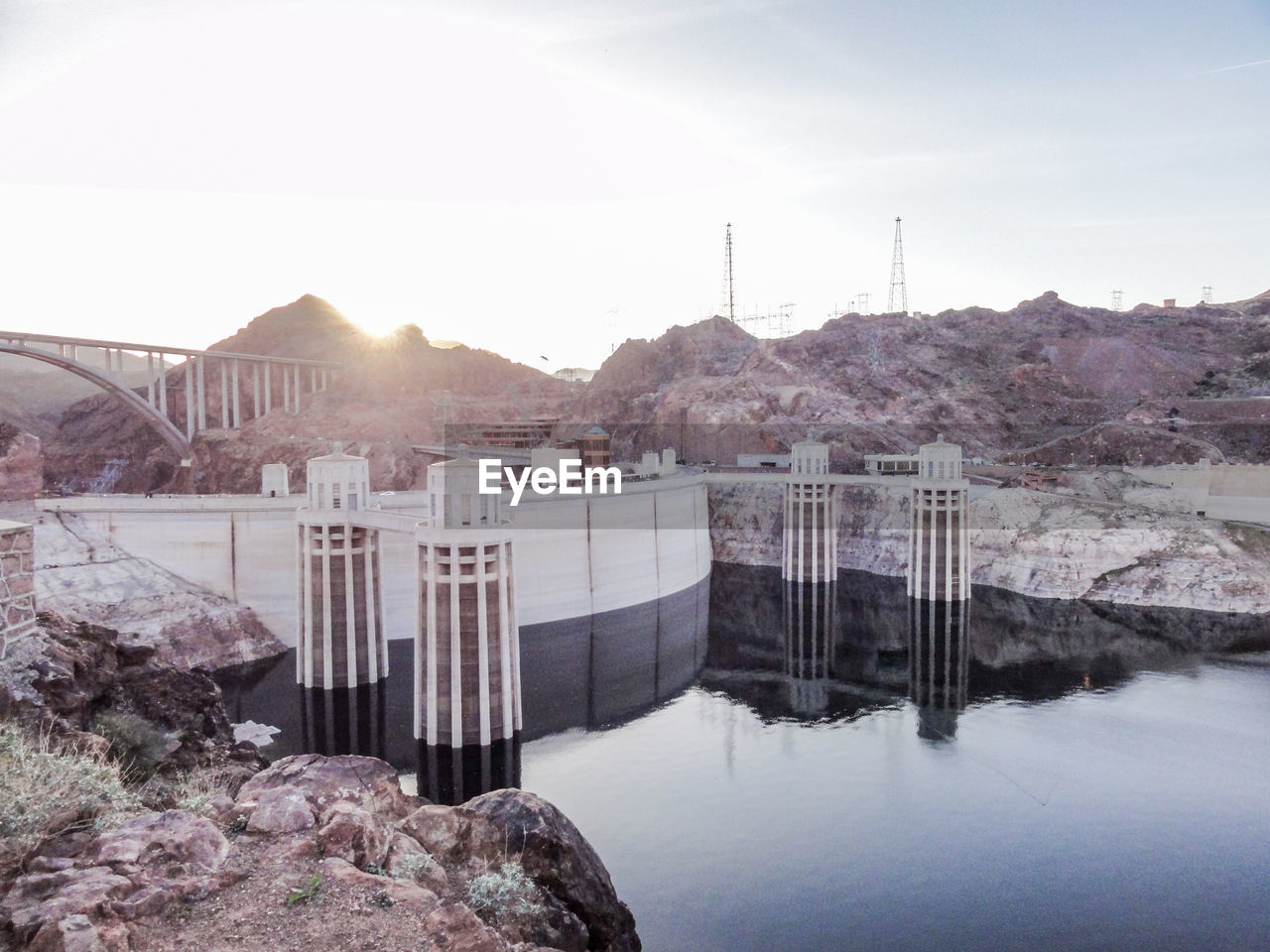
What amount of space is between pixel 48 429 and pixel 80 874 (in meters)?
123

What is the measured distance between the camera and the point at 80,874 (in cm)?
1238

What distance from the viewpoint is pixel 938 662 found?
47.3 meters

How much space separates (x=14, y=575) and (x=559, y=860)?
1240 centimetres

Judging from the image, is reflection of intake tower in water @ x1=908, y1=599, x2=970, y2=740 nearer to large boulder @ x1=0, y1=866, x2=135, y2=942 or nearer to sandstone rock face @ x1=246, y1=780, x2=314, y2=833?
sandstone rock face @ x1=246, y1=780, x2=314, y2=833

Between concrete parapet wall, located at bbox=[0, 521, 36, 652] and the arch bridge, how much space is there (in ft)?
229

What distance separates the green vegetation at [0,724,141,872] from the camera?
43.0 feet

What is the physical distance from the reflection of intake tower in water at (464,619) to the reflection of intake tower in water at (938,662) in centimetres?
1774

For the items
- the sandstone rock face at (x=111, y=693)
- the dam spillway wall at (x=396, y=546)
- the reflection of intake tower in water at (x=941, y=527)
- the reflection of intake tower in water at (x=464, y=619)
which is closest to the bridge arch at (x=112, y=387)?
the dam spillway wall at (x=396, y=546)

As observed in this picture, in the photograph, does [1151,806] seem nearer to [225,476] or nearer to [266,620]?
[266,620]

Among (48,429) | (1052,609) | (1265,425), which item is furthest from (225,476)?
(1265,425)

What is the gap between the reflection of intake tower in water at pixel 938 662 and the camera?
127 ft

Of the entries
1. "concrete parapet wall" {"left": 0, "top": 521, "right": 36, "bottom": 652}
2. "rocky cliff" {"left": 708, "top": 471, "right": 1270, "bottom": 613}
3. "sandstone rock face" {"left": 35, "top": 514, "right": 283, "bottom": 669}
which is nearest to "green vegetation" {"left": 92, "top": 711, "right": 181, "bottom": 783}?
"concrete parapet wall" {"left": 0, "top": 521, "right": 36, "bottom": 652}

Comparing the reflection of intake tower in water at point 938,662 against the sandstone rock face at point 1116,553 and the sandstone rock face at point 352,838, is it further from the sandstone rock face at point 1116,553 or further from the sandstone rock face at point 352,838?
the sandstone rock face at point 352,838

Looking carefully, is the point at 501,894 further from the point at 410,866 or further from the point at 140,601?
the point at 140,601
